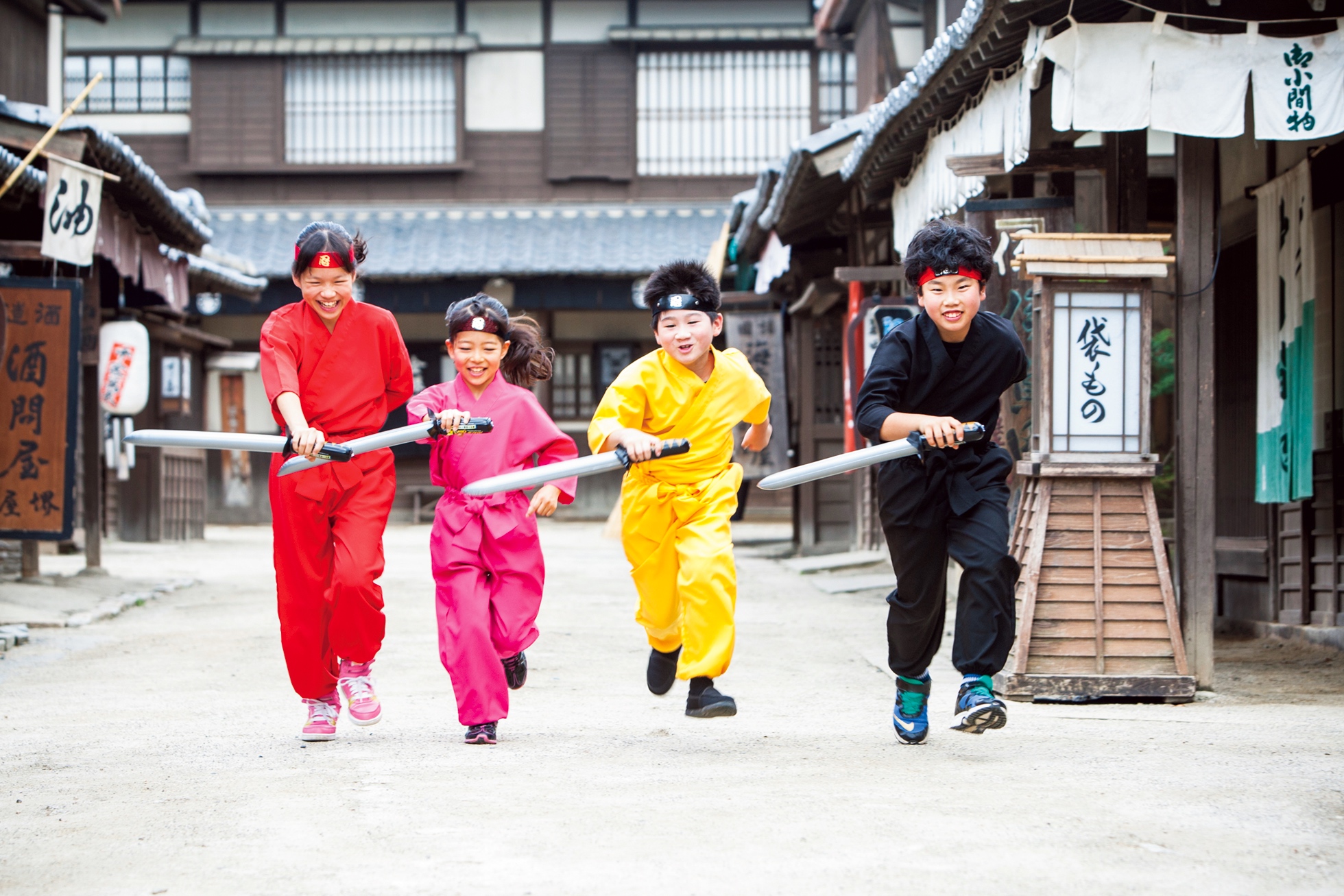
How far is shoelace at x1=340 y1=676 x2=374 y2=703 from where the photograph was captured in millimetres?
5352

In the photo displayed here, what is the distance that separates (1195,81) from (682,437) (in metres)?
3.03

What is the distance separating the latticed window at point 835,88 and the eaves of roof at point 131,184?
1077 centimetres

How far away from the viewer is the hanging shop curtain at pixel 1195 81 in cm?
640

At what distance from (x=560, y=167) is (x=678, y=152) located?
6.25 ft

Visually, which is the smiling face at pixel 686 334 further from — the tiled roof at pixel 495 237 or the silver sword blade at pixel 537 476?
the tiled roof at pixel 495 237

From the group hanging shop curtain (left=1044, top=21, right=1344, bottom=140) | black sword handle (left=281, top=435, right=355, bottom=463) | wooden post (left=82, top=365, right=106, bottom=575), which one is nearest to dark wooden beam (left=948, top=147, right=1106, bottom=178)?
hanging shop curtain (left=1044, top=21, right=1344, bottom=140)

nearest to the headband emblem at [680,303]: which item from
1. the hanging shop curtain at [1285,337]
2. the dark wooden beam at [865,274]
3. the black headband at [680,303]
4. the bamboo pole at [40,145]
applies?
the black headband at [680,303]

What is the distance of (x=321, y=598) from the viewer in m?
5.34

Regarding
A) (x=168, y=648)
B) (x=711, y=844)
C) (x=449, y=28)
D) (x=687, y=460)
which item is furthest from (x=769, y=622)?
(x=449, y=28)

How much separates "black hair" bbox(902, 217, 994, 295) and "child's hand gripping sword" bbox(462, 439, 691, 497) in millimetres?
1048

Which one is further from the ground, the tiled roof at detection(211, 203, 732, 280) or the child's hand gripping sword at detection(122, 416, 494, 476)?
the tiled roof at detection(211, 203, 732, 280)

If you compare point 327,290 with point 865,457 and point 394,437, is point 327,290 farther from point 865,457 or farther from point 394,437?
point 865,457

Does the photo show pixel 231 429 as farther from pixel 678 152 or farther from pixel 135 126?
pixel 678 152

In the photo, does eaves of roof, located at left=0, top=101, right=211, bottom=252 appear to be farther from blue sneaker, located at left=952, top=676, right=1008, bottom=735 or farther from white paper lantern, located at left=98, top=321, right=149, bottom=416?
blue sneaker, located at left=952, top=676, right=1008, bottom=735
